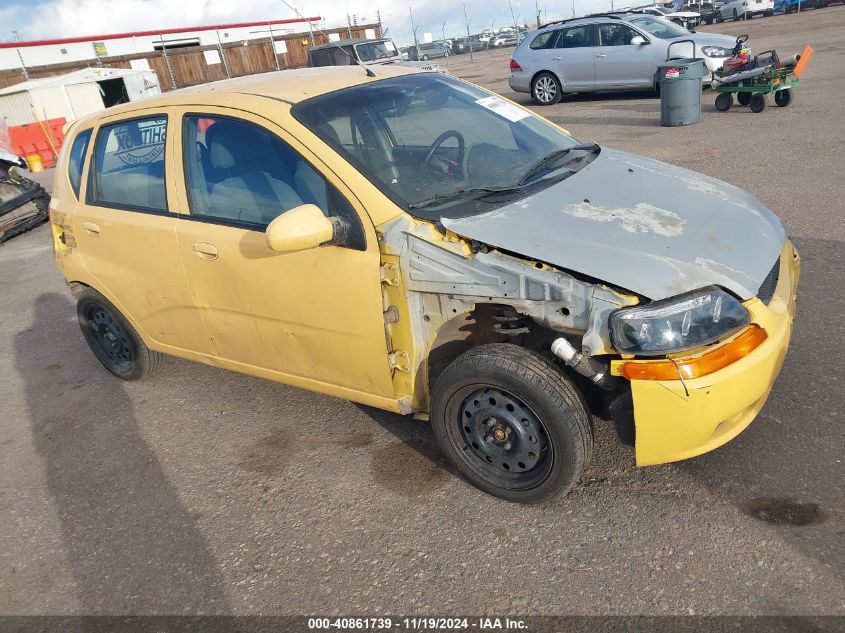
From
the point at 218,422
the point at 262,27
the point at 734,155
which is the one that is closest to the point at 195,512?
the point at 218,422

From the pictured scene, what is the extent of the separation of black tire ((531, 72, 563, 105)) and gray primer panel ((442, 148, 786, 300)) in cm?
1219

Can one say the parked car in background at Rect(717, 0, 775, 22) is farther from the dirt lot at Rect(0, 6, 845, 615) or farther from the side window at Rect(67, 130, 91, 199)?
the side window at Rect(67, 130, 91, 199)

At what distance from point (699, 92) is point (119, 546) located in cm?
1037

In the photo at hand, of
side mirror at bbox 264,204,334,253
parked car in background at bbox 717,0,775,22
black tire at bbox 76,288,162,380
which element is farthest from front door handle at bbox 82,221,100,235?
parked car in background at bbox 717,0,775,22

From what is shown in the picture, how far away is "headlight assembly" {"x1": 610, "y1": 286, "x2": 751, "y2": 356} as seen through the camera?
2.37 m

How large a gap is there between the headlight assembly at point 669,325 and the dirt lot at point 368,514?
0.80 metres

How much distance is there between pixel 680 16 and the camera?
70.0 feet

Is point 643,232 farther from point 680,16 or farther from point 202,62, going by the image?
point 202,62

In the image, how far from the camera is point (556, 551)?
2.63m

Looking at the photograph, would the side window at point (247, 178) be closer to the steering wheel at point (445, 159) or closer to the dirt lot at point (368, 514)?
the steering wheel at point (445, 159)

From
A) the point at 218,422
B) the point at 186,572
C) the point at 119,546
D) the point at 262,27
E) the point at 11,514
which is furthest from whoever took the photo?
the point at 262,27

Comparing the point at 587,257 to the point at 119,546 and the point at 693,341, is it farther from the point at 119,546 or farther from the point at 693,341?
the point at 119,546

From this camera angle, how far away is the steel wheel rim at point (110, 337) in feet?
14.6

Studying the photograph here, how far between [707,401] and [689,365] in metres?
0.15
